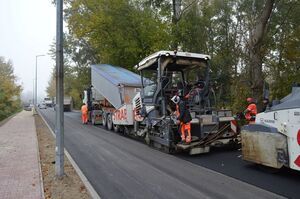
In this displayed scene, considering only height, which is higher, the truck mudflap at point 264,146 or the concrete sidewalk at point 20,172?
the truck mudflap at point 264,146

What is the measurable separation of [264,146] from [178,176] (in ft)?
6.63

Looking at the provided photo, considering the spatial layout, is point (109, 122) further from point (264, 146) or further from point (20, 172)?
point (264, 146)

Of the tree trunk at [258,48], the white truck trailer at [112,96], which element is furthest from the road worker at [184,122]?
the tree trunk at [258,48]

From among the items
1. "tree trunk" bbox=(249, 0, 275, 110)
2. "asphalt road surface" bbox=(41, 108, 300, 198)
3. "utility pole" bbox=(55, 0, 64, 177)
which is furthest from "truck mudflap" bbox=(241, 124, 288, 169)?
"tree trunk" bbox=(249, 0, 275, 110)

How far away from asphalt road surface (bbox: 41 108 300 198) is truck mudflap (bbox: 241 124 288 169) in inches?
13.2

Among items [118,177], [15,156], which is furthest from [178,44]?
[118,177]

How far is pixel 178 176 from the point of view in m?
7.75

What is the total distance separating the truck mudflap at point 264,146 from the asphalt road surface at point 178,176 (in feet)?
1.10

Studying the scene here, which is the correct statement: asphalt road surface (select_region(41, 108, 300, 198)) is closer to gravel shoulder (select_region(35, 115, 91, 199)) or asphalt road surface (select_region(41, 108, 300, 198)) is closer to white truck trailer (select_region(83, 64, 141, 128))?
gravel shoulder (select_region(35, 115, 91, 199))

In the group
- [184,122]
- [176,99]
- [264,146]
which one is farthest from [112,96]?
[264,146]

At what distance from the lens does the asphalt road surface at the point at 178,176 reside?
6465mm

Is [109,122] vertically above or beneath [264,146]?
above

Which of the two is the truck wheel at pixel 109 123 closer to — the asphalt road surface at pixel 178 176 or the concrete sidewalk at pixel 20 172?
the concrete sidewalk at pixel 20 172

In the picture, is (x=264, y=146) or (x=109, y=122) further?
(x=109, y=122)
